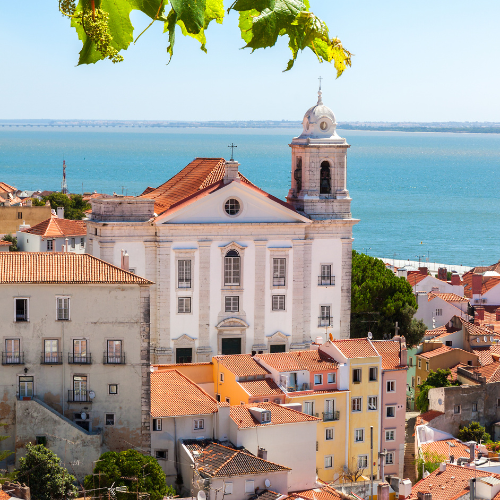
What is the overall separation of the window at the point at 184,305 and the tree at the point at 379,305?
7.25 m

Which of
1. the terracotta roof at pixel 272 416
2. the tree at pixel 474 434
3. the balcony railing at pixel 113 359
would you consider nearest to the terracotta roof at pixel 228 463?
the terracotta roof at pixel 272 416

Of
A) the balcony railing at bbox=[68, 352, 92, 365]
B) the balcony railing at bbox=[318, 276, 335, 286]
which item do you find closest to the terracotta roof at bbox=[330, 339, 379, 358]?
the balcony railing at bbox=[318, 276, 335, 286]

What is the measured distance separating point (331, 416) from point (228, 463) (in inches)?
233

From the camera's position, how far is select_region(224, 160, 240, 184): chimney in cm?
3644

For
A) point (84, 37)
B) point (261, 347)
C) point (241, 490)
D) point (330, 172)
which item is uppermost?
point (330, 172)

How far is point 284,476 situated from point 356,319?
51.4 ft

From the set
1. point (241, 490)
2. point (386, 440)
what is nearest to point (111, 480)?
point (241, 490)

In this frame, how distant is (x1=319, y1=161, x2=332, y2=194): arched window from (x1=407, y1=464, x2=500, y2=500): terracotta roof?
12.3m

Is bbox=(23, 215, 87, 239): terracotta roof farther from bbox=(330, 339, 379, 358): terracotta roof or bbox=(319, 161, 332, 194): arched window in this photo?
bbox=(330, 339, 379, 358): terracotta roof

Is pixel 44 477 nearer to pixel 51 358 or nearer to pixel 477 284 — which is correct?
pixel 51 358

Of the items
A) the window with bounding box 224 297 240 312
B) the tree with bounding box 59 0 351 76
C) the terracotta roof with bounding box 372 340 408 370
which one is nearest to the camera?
the tree with bounding box 59 0 351 76

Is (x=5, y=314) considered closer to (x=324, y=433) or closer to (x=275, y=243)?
(x=324, y=433)

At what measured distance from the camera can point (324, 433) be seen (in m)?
31.0

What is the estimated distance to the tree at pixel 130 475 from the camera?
2419 cm
